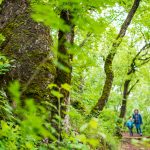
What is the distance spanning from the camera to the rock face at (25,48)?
7.07 metres

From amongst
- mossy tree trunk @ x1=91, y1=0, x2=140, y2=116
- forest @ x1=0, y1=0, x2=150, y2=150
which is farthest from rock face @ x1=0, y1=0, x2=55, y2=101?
mossy tree trunk @ x1=91, y1=0, x2=140, y2=116

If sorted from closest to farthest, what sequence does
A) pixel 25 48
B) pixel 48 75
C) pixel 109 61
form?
pixel 48 75
pixel 25 48
pixel 109 61

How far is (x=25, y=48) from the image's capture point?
7598 mm

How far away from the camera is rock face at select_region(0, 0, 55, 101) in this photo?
707 cm

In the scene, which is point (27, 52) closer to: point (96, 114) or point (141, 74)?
point (96, 114)

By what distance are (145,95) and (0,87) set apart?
47549 millimetres

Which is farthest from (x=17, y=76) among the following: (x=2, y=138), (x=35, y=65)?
(x=2, y=138)

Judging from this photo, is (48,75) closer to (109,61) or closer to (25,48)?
(25,48)

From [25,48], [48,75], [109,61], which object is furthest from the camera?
[109,61]

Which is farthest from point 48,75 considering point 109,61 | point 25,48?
point 109,61

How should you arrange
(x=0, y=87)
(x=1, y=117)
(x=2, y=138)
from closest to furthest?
(x=2, y=138)
(x=1, y=117)
(x=0, y=87)

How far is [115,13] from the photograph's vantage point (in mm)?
18922

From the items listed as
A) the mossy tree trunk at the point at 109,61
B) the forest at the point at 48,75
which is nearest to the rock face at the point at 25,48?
the forest at the point at 48,75

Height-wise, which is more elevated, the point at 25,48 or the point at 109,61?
the point at 109,61
